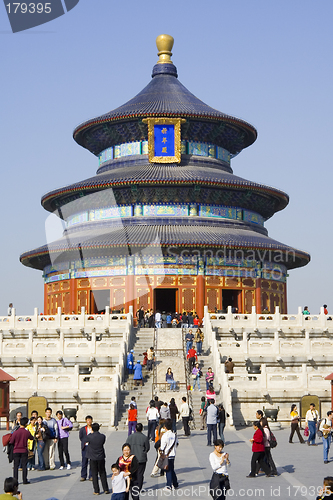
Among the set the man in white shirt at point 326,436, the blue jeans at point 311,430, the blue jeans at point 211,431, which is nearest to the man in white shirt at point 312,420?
the blue jeans at point 311,430

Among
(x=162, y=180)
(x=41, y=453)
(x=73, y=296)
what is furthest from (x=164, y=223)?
(x=41, y=453)

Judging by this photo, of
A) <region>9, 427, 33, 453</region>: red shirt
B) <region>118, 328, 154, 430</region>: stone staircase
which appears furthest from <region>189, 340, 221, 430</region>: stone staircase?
<region>9, 427, 33, 453</region>: red shirt

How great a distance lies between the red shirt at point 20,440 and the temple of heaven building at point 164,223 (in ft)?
107

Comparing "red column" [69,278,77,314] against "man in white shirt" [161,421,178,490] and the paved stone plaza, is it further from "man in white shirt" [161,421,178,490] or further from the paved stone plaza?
"man in white shirt" [161,421,178,490]

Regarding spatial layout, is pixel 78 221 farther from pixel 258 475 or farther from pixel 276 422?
pixel 258 475

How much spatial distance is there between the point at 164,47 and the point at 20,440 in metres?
51.6

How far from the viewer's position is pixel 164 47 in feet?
213

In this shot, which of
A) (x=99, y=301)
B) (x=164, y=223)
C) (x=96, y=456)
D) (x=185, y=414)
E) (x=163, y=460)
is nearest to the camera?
(x=163, y=460)

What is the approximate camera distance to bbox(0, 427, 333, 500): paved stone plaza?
16.4 metres

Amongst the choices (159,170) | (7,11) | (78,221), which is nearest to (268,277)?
(159,170)

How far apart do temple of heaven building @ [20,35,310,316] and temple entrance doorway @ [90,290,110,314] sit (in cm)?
8

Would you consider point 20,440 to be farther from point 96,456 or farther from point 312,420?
point 312,420

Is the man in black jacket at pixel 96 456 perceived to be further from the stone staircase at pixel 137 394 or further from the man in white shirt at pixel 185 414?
the stone staircase at pixel 137 394

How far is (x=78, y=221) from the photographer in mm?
58062
